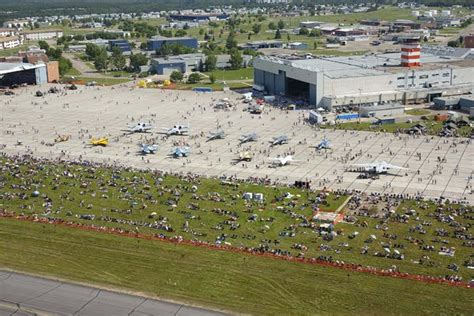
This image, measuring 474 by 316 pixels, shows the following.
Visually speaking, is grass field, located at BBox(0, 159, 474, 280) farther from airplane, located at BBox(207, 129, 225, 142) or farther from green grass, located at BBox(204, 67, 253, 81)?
green grass, located at BBox(204, 67, 253, 81)

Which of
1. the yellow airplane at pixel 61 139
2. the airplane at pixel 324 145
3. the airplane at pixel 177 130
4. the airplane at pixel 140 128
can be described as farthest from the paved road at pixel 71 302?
the airplane at pixel 140 128

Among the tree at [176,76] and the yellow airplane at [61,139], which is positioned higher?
the tree at [176,76]

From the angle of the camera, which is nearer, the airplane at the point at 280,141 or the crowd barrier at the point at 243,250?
the crowd barrier at the point at 243,250

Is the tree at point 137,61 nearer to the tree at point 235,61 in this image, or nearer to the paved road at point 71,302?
the tree at point 235,61

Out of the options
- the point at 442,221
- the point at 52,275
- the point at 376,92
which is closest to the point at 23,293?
the point at 52,275

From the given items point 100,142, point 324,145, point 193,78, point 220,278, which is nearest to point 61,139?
point 100,142

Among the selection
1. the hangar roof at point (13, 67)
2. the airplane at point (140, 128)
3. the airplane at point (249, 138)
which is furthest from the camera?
the hangar roof at point (13, 67)
